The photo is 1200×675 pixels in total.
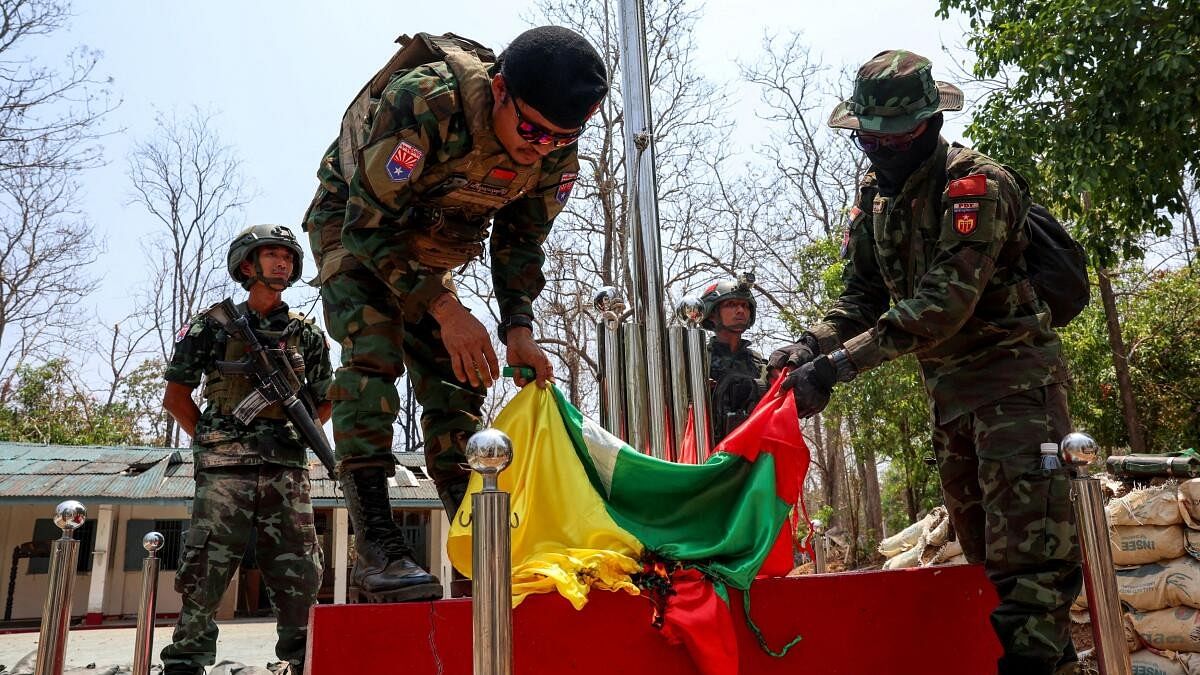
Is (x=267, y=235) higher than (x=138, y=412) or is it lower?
lower

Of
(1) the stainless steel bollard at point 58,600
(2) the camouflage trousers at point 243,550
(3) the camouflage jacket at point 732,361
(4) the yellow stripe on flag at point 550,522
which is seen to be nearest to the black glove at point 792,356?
(4) the yellow stripe on flag at point 550,522

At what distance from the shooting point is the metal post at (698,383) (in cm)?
344

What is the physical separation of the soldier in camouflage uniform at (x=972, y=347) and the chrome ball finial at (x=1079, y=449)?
634mm

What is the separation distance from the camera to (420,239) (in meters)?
2.58

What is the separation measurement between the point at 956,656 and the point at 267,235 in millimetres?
3740

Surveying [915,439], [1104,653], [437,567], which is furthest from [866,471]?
[1104,653]

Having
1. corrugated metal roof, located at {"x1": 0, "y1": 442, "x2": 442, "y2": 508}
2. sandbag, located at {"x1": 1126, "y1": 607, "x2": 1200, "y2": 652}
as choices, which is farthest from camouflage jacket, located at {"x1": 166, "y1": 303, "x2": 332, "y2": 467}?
corrugated metal roof, located at {"x1": 0, "y1": 442, "x2": 442, "y2": 508}

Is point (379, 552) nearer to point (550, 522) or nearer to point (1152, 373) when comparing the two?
point (550, 522)

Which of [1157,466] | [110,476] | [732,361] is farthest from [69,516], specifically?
[110,476]

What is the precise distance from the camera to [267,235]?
4449 mm

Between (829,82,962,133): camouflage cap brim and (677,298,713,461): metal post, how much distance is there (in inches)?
45.6

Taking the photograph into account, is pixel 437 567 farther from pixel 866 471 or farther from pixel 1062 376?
pixel 1062 376

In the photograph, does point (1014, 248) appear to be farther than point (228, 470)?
No

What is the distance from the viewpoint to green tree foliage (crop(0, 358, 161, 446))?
1944cm
